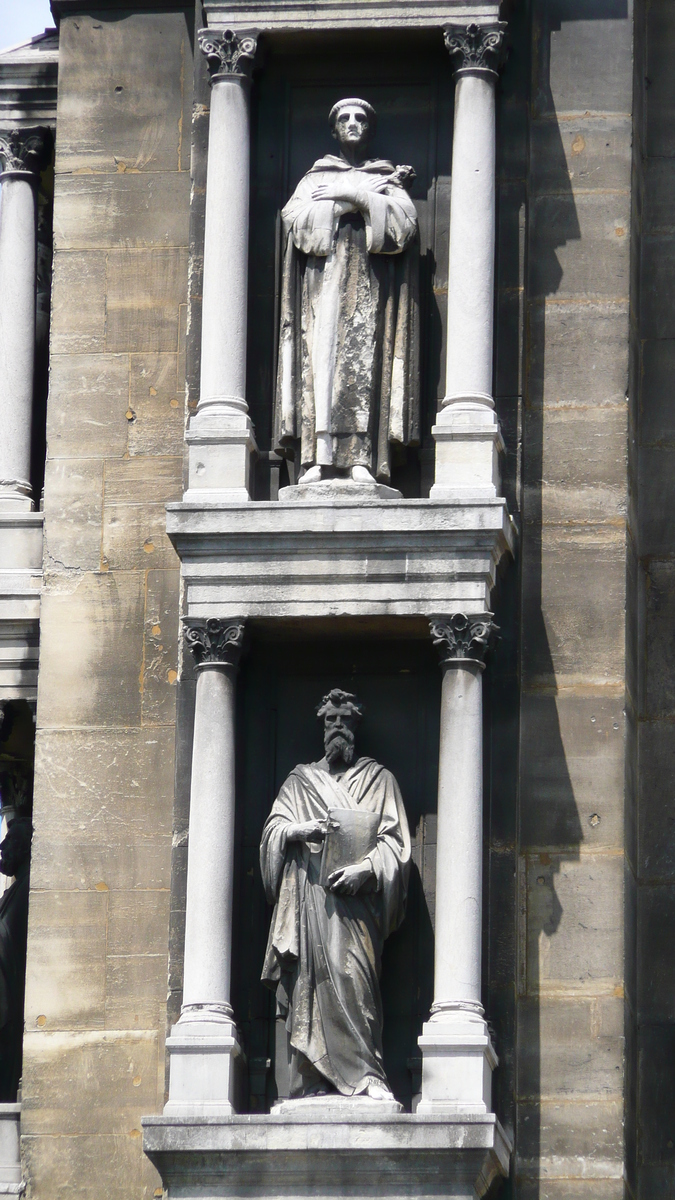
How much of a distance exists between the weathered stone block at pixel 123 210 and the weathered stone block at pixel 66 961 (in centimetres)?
494

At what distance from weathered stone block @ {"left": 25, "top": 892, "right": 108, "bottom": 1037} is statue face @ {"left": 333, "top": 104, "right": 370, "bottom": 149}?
5.65 m

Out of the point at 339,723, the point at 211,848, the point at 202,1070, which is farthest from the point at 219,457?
the point at 202,1070

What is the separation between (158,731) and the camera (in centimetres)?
2488

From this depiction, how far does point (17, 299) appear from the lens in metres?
27.1

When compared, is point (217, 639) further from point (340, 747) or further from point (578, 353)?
point (578, 353)

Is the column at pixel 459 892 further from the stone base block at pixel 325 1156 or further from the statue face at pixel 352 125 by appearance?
the statue face at pixel 352 125

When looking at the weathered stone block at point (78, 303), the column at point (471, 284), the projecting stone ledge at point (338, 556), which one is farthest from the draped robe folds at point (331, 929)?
the weathered stone block at point (78, 303)

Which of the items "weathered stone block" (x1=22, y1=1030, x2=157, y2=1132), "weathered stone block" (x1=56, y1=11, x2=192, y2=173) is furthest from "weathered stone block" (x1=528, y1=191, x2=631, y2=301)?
"weathered stone block" (x1=22, y1=1030, x2=157, y2=1132)

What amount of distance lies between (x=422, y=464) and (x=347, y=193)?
1.98 m

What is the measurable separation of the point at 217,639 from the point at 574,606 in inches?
100

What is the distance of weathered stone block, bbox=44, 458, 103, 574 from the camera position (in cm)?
2533

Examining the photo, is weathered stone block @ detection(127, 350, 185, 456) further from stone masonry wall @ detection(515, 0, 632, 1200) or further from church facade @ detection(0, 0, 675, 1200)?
stone masonry wall @ detection(515, 0, 632, 1200)

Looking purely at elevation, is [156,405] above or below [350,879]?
above

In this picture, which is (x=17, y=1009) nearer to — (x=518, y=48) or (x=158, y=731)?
(x=158, y=731)
